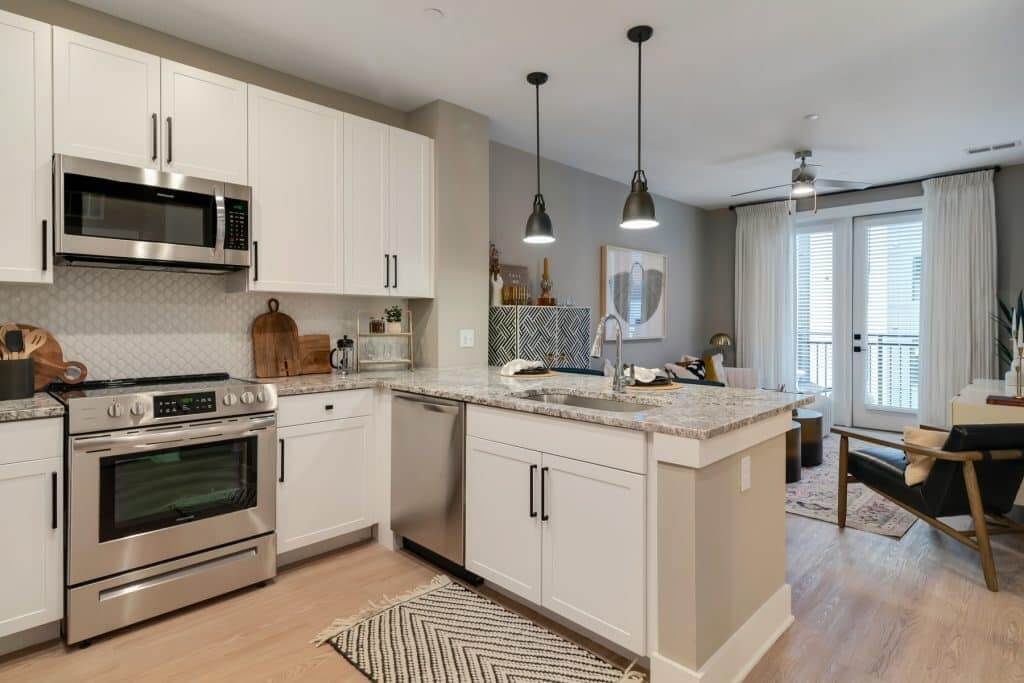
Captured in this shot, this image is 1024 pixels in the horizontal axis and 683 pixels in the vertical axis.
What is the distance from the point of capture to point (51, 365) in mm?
2420

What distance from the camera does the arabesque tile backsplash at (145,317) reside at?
249 cm

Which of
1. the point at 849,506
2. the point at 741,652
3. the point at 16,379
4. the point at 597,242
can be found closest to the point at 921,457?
the point at 849,506

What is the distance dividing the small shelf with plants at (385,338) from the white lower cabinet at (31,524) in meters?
1.63

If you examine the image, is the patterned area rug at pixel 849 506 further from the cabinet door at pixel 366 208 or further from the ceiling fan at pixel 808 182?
the cabinet door at pixel 366 208

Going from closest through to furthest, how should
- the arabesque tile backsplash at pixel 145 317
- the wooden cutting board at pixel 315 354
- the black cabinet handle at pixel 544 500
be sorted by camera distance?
the black cabinet handle at pixel 544 500
the arabesque tile backsplash at pixel 145 317
the wooden cutting board at pixel 315 354

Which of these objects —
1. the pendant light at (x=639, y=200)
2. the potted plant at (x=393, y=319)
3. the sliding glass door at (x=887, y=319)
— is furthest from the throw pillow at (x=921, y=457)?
the sliding glass door at (x=887, y=319)

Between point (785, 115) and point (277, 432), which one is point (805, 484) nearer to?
point (785, 115)

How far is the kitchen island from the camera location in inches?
69.0

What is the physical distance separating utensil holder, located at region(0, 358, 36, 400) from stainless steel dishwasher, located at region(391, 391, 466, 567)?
4.86 ft

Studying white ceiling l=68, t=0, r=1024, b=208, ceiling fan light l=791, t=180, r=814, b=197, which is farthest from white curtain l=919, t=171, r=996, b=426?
ceiling fan light l=791, t=180, r=814, b=197

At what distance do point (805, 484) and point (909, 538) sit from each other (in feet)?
3.24

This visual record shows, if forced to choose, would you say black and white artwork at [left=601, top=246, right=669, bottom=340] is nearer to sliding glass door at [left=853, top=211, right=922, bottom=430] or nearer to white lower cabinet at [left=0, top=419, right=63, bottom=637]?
sliding glass door at [left=853, top=211, right=922, bottom=430]

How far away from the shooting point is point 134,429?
219 cm

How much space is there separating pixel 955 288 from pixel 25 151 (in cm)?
684
